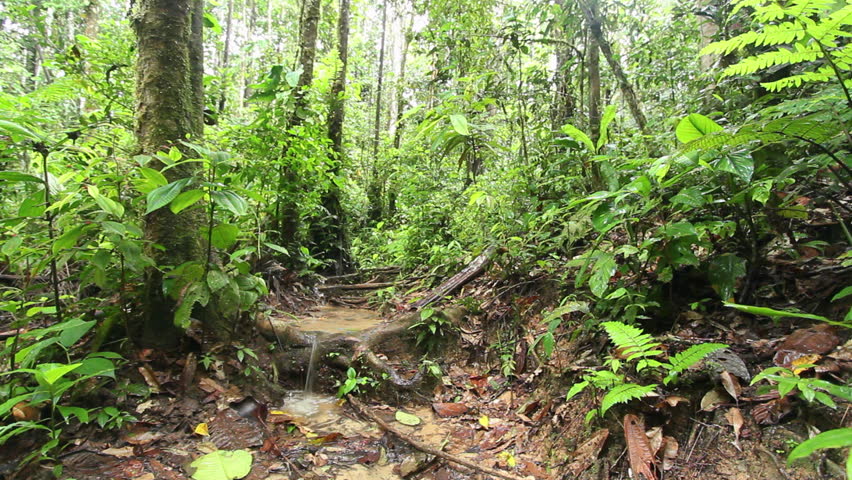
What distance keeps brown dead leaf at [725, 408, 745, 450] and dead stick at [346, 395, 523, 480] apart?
119 centimetres

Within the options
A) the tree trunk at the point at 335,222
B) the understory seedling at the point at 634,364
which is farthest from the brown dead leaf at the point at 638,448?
the tree trunk at the point at 335,222

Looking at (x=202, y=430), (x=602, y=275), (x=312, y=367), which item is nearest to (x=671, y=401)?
(x=602, y=275)

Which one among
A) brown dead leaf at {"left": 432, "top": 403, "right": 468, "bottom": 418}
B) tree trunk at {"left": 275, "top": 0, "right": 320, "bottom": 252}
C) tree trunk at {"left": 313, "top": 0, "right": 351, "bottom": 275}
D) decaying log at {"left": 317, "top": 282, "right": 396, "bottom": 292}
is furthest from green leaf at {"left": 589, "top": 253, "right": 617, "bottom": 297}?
tree trunk at {"left": 313, "top": 0, "right": 351, "bottom": 275}

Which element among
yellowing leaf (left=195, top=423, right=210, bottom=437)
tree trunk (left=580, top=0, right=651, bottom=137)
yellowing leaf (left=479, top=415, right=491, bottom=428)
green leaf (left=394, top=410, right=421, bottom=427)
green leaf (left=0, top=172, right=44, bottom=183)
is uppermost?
tree trunk (left=580, top=0, right=651, bottom=137)

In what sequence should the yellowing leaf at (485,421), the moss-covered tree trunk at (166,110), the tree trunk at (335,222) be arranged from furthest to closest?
the tree trunk at (335,222) → the yellowing leaf at (485,421) → the moss-covered tree trunk at (166,110)

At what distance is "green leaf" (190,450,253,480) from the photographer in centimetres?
219

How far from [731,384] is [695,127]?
1.30 meters

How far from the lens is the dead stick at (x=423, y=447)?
2.48 metres

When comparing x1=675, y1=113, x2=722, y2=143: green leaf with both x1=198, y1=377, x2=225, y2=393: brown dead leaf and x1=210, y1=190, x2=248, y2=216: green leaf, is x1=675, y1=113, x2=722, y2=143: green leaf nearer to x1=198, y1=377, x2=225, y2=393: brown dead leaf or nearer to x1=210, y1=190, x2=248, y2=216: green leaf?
x1=210, y1=190, x2=248, y2=216: green leaf

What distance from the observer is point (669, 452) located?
193 cm

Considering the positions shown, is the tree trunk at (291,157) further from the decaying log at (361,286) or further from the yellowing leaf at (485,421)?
the yellowing leaf at (485,421)

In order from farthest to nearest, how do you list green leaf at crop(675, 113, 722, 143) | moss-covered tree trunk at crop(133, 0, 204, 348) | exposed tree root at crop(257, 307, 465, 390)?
exposed tree root at crop(257, 307, 465, 390)
moss-covered tree trunk at crop(133, 0, 204, 348)
green leaf at crop(675, 113, 722, 143)

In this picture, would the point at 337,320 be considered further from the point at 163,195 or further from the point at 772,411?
the point at 772,411

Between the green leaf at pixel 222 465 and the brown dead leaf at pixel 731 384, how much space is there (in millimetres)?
2684
